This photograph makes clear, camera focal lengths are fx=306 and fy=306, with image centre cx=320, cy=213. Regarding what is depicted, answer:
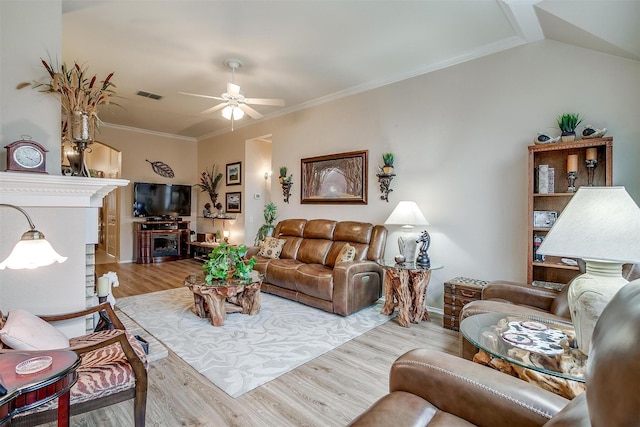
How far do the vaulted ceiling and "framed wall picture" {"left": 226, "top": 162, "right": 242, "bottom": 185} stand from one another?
8.06ft

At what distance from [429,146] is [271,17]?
2371mm

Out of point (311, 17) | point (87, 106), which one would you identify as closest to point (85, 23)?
point (87, 106)

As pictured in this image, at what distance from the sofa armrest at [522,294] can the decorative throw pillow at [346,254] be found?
1.65m

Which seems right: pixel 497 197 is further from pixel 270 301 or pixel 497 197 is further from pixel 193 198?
pixel 193 198

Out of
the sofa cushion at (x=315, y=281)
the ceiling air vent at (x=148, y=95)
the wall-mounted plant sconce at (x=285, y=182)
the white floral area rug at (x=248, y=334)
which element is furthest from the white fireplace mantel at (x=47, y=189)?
the wall-mounted plant sconce at (x=285, y=182)

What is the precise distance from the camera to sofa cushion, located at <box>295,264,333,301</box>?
147 inches

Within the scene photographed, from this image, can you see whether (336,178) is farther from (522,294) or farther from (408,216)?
(522,294)

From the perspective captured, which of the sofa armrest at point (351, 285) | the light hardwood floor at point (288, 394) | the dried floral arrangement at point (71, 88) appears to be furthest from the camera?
the sofa armrest at point (351, 285)

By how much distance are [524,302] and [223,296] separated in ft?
9.46

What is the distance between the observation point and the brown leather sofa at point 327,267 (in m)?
3.68

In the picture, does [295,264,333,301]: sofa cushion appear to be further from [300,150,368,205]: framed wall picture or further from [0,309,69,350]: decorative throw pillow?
[0,309,69,350]: decorative throw pillow

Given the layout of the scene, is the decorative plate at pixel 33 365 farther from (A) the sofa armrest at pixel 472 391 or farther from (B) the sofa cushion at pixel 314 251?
(B) the sofa cushion at pixel 314 251

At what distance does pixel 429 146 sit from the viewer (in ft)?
13.0

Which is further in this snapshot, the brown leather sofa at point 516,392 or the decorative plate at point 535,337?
the decorative plate at point 535,337
